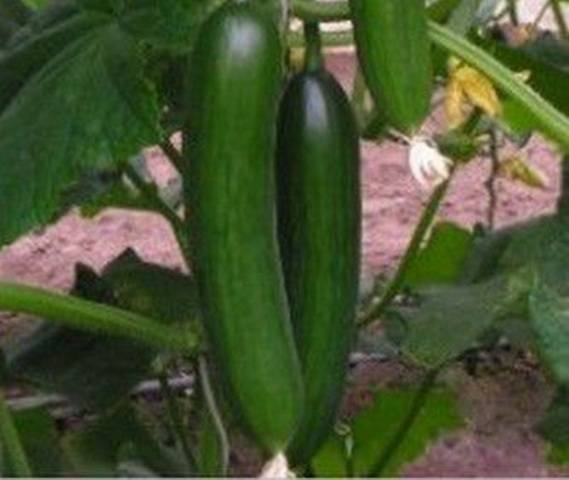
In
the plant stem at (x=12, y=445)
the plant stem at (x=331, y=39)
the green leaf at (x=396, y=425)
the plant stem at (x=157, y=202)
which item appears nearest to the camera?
the plant stem at (x=331, y=39)

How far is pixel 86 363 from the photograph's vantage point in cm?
203

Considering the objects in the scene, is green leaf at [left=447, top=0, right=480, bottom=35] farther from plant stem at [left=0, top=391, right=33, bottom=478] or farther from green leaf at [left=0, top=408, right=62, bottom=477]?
green leaf at [left=0, top=408, right=62, bottom=477]

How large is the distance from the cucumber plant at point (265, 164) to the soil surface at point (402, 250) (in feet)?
1.48

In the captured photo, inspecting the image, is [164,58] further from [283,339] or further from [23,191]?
[283,339]

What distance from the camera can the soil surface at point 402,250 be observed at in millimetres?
2633

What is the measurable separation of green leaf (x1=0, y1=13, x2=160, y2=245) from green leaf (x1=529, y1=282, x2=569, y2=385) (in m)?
0.37

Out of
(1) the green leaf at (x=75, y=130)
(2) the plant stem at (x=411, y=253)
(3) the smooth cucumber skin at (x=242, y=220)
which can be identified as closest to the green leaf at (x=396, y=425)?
(2) the plant stem at (x=411, y=253)

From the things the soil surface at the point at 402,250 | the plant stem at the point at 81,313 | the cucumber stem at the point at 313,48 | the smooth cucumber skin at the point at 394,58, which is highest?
the smooth cucumber skin at the point at 394,58

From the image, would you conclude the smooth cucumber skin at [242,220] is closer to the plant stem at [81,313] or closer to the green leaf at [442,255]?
the plant stem at [81,313]

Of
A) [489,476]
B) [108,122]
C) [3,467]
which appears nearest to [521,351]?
[489,476]

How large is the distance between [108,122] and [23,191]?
3.8 inches

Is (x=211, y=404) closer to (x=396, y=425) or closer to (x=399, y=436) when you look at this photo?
(x=399, y=436)

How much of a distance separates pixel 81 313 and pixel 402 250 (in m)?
1.81

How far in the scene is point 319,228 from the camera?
52.1 inches
